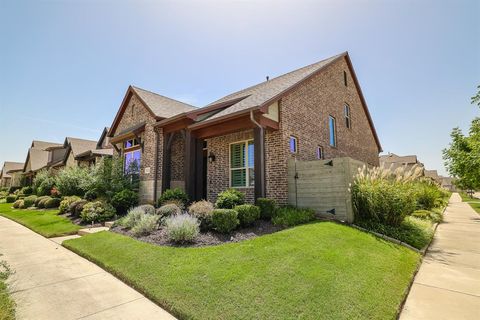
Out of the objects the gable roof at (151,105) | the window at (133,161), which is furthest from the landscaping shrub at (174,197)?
the gable roof at (151,105)

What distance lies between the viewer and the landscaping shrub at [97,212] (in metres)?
9.39

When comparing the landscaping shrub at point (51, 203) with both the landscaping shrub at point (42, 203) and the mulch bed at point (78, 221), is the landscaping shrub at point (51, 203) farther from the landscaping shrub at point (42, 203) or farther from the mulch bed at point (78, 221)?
the mulch bed at point (78, 221)

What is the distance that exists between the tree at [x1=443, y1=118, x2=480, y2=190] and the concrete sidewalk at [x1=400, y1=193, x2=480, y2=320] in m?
12.4

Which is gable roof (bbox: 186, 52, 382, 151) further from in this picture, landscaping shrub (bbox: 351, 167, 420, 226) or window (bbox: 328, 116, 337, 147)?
landscaping shrub (bbox: 351, 167, 420, 226)

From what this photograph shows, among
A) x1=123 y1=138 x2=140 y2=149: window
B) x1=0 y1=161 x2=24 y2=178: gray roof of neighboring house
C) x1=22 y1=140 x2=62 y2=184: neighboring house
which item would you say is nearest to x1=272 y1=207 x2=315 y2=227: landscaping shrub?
x1=123 y1=138 x2=140 y2=149: window

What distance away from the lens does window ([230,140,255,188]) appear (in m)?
9.23

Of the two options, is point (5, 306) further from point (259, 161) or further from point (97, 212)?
point (97, 212)

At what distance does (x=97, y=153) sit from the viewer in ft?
63.3

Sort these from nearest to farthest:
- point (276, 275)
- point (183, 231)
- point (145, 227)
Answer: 1. point (276, 275)
2. point (183, 231)
3. point (145, 227)

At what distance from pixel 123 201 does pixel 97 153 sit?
36.3 ft

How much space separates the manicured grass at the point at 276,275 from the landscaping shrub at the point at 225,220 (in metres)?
0.83

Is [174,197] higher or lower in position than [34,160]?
lower

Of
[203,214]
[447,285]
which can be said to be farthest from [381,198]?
[203,214]

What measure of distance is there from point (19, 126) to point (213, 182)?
17.7 metres
